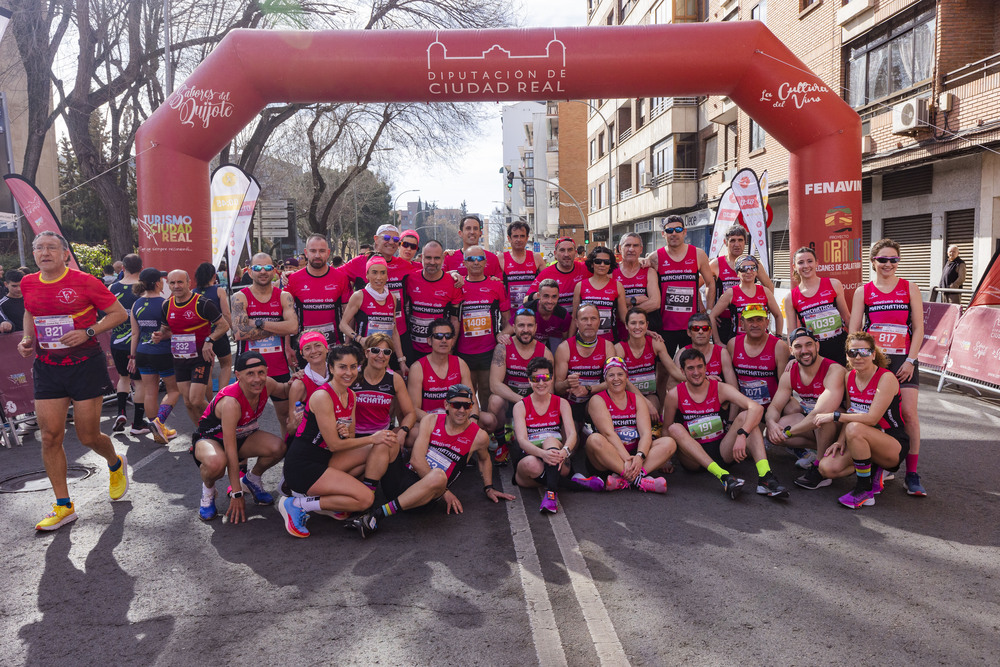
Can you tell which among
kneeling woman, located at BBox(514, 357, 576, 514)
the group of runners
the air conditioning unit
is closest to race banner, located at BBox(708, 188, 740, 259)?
the group of runners

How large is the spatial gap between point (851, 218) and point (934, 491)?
4.07 meters

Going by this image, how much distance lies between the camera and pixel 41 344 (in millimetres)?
Result: 5031

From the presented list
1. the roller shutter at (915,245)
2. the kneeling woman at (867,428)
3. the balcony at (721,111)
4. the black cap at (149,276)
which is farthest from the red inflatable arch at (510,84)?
the balcony at (721,111)

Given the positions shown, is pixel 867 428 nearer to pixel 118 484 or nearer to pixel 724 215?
pixel 118 484

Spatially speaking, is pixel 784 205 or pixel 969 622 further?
A: pixel 784 205

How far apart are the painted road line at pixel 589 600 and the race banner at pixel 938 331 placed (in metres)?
7.34

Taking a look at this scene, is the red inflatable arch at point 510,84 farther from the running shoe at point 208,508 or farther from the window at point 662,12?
the window at point 662,12

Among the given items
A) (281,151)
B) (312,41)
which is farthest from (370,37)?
(281,151)

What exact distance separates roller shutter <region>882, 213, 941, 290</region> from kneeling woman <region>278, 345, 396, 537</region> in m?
14.5

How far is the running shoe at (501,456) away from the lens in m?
6.37

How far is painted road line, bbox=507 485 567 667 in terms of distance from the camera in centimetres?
316

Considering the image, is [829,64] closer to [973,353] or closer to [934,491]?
[973,353]

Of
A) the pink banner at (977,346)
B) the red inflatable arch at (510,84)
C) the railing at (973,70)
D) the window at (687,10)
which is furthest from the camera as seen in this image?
the window at (687,10)

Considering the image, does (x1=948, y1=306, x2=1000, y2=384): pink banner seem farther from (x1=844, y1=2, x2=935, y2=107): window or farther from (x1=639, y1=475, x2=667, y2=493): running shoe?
(x1=844, y1=2, x2=935, y2=107): window
